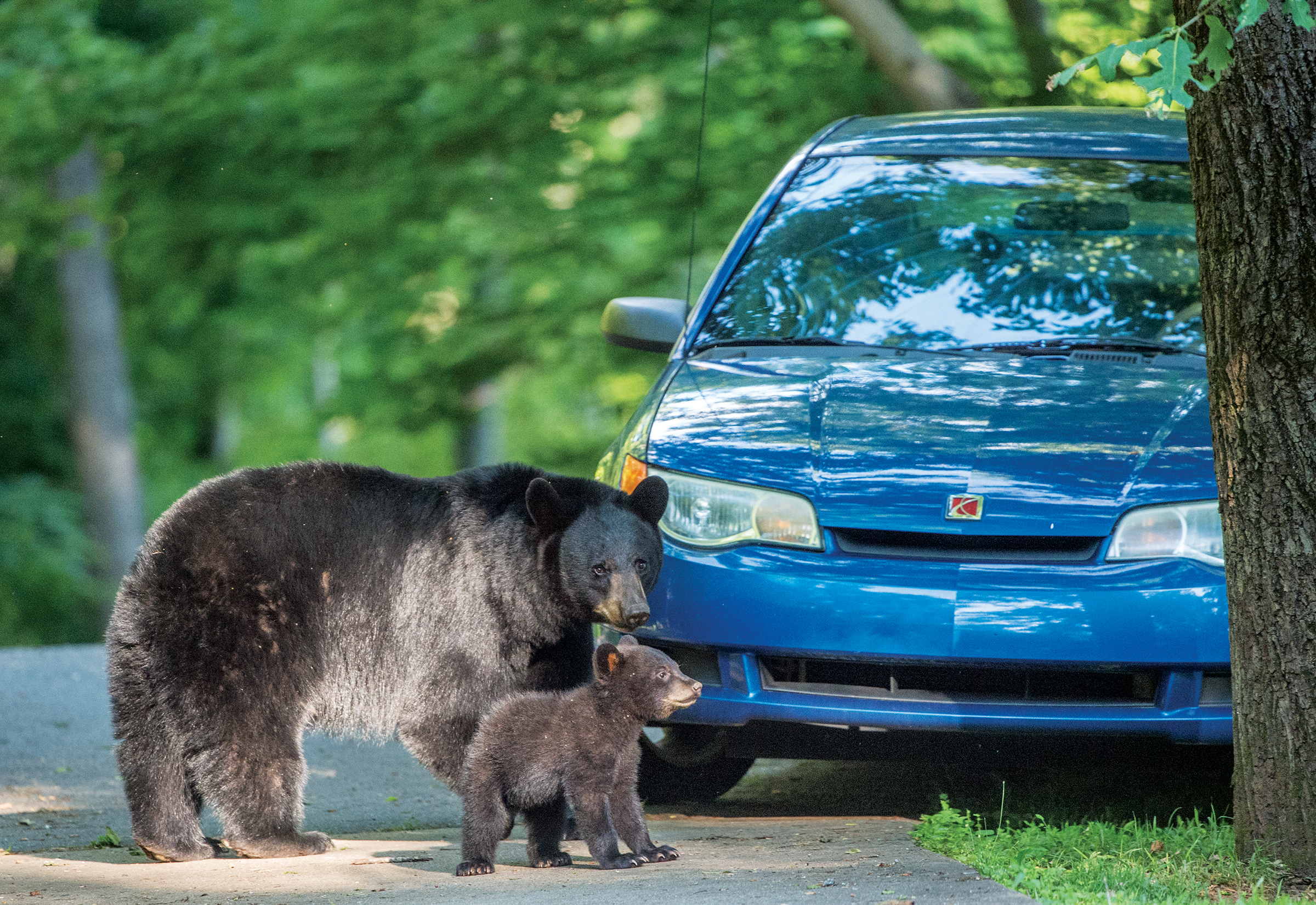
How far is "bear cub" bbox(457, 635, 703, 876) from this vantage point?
402cm

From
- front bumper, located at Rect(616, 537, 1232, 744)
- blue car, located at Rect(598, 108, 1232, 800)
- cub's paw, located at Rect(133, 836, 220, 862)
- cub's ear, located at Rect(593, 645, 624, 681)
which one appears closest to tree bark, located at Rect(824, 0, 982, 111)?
blue car, located at Rect(598, 108, 1232, 800)

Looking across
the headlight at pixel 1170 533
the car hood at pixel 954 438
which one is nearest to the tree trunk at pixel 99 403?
the car hood at pixel 954 438

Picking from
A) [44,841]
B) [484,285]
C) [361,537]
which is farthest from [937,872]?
[484,285]

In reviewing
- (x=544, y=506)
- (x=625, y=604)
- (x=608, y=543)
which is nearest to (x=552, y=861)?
(x=625, y=604)

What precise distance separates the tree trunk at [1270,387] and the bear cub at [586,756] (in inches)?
54.5

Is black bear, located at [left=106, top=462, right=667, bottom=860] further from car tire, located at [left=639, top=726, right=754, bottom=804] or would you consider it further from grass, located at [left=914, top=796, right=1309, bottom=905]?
grass, located at [left=914, top=796, right=1309, bottom=905]

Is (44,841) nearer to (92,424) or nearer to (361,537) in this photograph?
(361,537)

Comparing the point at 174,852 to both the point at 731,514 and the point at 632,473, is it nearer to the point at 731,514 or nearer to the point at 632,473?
the point at 632,473

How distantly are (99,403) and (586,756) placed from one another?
53.7ft

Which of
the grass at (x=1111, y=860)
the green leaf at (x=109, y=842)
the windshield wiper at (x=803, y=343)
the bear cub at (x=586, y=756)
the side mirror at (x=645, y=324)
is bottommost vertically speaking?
the green leaf at (x=109, y=842)

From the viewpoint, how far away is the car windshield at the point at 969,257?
17.3ft

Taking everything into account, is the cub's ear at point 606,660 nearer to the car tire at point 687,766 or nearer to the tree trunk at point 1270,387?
the car tire at point 687,766

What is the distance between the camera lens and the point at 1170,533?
419 cm

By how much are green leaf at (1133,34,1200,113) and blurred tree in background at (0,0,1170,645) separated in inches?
250
